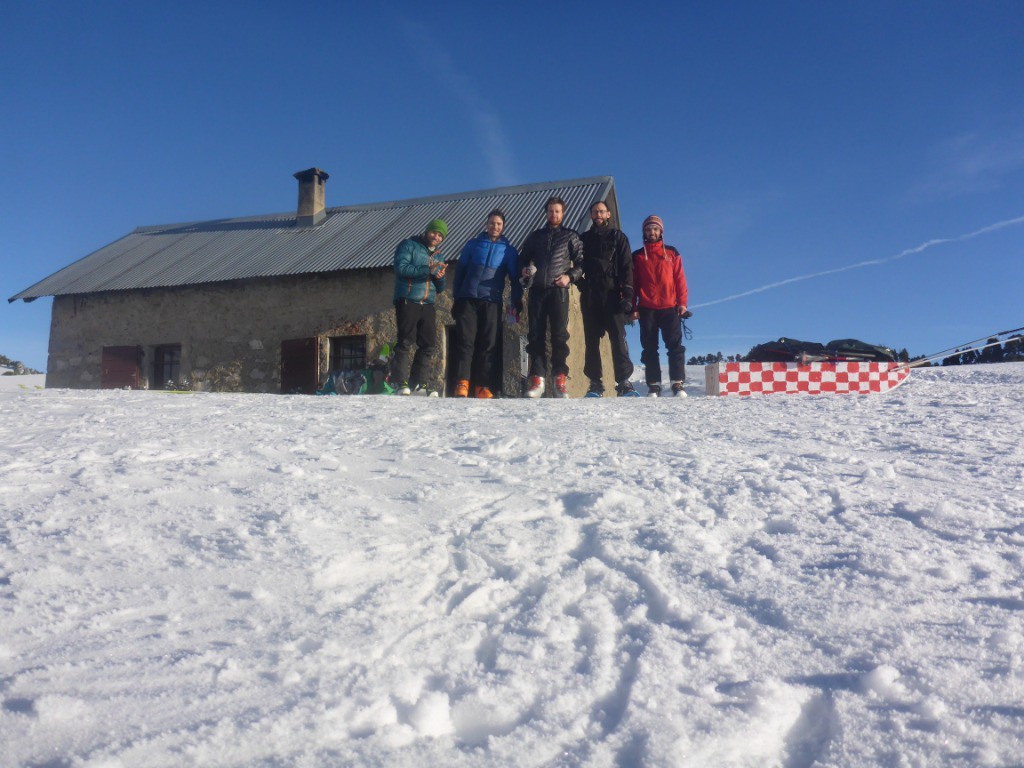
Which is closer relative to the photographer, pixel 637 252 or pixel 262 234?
pixel 637 252

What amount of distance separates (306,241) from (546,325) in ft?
32.7

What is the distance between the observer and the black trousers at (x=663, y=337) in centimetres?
692

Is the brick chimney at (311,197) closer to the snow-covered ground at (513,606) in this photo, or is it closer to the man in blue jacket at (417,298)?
the man in blue jacket at (417,298)

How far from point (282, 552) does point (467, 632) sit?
0.82 m

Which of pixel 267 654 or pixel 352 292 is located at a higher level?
pixel 352 292

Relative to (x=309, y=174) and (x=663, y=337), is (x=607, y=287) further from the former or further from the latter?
(x=309, y=174)

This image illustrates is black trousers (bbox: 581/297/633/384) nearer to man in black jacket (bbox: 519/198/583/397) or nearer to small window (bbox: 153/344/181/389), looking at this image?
man in black jacket (bbox: 519/198/583/397)

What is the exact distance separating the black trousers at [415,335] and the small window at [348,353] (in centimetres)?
644

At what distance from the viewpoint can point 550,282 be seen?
22.5 ft

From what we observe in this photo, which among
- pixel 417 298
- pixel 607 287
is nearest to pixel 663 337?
pixel 607 287

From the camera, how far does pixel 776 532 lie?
2.74m

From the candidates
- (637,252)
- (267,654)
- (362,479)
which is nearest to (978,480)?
(362,479)

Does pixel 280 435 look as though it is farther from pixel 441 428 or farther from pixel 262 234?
pixel 262 234

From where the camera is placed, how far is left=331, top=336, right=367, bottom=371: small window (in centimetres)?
1376
